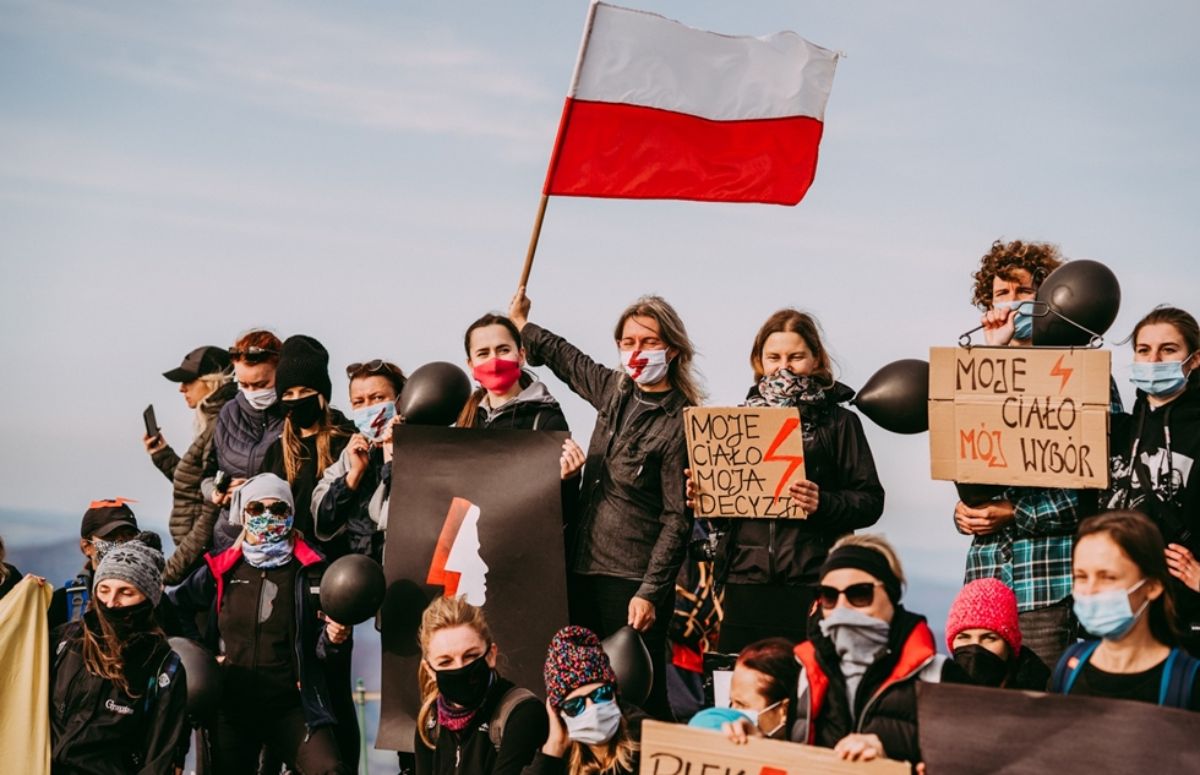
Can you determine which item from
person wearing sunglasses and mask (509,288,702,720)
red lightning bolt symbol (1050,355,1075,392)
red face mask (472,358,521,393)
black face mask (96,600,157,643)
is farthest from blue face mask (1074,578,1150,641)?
black face mask (96,600,157,643)

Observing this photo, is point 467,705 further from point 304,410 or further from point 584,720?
point 304,410

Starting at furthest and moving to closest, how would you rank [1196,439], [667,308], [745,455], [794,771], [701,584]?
1. [701,584]
2. [667,308]
3. [745,455]
4. [1196,439]
5. [794,771]

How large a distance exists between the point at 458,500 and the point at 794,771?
3.07 metres

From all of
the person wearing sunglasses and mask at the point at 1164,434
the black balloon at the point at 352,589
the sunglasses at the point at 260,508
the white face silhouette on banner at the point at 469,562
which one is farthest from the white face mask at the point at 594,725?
the sunglasses at the point at 260,508

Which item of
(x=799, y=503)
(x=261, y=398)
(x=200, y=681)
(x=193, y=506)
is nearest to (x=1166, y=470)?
(x=799, y=503)

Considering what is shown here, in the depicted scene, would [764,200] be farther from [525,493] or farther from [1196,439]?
[1196,439]

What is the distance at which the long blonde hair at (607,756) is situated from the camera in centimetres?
623

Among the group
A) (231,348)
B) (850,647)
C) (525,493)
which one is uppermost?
(231,348)

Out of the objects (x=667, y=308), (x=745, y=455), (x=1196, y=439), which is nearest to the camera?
(x=1196, y=439)

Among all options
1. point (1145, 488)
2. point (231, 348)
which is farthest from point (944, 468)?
point (231, 348)

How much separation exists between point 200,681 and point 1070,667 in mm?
4341

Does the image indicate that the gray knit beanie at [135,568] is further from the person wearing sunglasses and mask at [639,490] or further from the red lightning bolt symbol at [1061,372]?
the red lightning bolt symbol at [1061,372]

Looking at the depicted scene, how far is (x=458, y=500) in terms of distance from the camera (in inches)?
309

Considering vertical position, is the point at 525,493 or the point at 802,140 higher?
the point at 802,140
